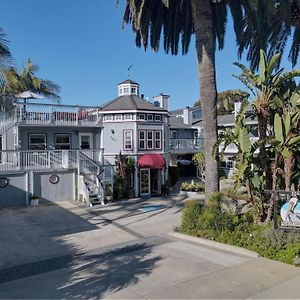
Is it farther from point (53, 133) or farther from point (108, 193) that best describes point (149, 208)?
point (53, 133)

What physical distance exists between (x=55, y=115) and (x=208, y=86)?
13.4m

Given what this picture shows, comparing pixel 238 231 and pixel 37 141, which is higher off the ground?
pixel 37 141

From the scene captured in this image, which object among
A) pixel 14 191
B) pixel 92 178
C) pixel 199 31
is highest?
pixel 199 31

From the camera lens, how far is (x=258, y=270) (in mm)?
8445

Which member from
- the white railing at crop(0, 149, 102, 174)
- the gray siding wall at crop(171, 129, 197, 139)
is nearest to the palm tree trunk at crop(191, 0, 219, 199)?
the white railing at crop(0, 149, 102, 174)

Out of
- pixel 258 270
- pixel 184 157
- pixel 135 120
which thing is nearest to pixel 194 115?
pixel 184 157

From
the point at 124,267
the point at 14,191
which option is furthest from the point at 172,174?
the point at 124,267

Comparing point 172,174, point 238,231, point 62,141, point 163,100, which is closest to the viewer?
point 238,231

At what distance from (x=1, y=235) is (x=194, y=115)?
34362mm

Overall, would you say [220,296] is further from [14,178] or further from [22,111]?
[22,111]

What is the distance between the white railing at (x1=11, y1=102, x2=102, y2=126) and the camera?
71.5 feet

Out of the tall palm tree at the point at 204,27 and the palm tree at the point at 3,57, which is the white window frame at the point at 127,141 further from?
the palm tree at the point at 3,57

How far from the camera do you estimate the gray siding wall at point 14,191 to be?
67.0 ft

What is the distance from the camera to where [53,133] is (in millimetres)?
24203
